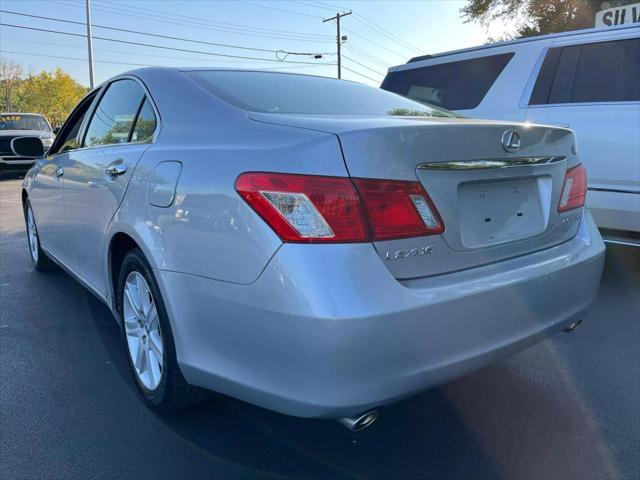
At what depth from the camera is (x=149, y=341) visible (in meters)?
2.61

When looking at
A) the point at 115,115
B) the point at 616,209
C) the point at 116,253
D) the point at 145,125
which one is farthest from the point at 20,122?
the point at 616,209

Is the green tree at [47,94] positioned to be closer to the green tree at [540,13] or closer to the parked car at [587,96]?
the green tree at [540,13]

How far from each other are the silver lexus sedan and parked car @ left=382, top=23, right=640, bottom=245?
1.71 m

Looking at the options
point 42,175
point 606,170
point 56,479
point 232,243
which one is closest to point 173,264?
point 232,243

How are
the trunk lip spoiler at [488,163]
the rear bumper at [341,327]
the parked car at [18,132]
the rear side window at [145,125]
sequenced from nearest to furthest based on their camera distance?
the rear bumper at [341,327], the trunk lip spoiler at [488,163], the rear side window at [145,125], the parked car at [18,132]

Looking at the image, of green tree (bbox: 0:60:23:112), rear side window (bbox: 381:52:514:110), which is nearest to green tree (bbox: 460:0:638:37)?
rear side window (bbox: 381:52:514:110)

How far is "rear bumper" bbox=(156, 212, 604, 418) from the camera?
170cm

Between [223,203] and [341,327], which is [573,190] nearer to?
[341,327]

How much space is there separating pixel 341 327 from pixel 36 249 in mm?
4249

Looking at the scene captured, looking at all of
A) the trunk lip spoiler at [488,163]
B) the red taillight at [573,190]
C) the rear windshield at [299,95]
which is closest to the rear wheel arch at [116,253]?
the rear windshield at [299,95]

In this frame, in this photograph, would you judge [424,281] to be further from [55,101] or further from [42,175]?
[55,101]

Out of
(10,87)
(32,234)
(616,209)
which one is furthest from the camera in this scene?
(10,87)

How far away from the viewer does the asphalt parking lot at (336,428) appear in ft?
7.32

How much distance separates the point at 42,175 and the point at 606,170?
4234 mm
